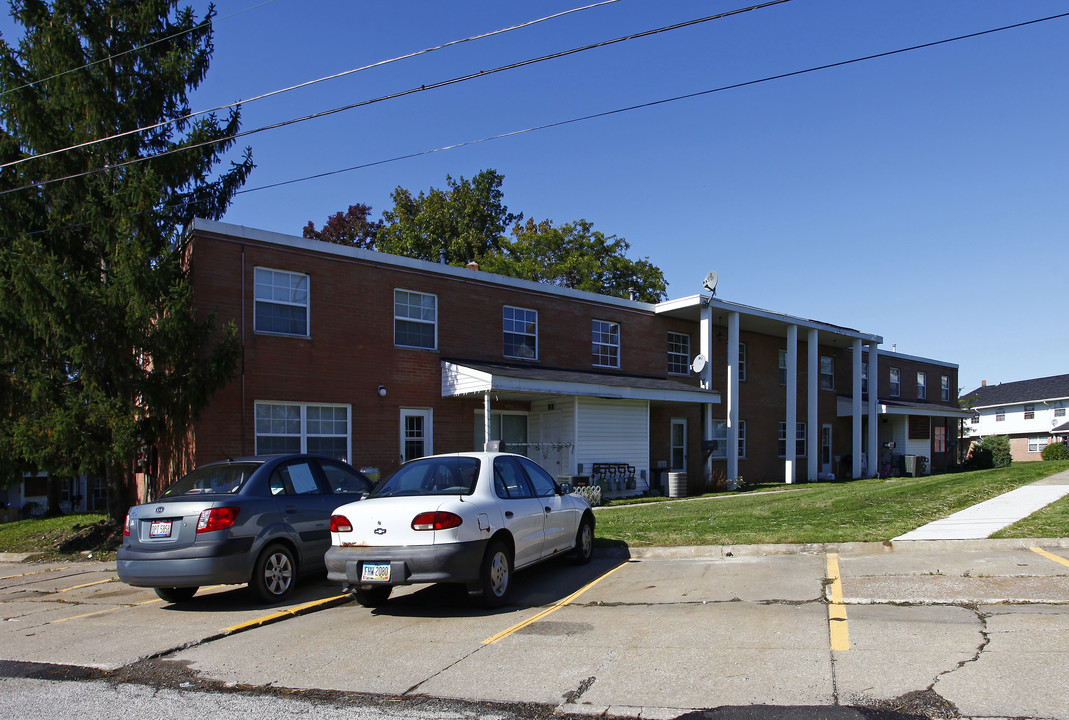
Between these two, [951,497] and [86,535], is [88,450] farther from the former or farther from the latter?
[951,497]

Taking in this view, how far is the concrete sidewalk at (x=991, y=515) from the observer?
33.9ft

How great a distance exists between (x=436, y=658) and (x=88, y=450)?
33.1 ft

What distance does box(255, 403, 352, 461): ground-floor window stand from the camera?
16.5m

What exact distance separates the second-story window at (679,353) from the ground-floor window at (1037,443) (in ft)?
148

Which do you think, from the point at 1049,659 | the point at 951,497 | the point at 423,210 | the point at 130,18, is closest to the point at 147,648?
the point at 1049,659

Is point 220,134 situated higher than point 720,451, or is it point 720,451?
point 220,134

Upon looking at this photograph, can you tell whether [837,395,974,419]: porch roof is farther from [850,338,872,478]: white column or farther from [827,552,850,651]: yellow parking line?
[827,552,850,651]: yellow parking line

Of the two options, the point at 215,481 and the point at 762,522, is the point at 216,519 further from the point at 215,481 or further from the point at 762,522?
the point at 762,522

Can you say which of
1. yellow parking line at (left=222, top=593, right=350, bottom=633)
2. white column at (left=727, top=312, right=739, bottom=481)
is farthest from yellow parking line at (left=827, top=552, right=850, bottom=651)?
white column at (left=727, top=312, right=739, bottom=481)

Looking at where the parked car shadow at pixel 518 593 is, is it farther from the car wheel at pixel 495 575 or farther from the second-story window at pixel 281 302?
the second-story window at pixel 281 302

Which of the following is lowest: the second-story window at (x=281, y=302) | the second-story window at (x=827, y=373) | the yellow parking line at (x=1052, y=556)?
the yellow parking line at (x=1052, y=556)

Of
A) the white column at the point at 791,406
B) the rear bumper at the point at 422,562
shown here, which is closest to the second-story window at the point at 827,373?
the white column at the point at 791,406

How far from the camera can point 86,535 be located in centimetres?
1476

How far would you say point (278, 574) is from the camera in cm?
889
